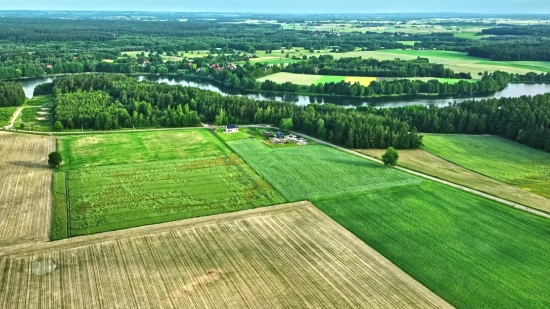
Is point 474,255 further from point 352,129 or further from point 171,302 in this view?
point 352,129

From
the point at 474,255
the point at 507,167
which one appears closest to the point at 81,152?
the point at 474,255

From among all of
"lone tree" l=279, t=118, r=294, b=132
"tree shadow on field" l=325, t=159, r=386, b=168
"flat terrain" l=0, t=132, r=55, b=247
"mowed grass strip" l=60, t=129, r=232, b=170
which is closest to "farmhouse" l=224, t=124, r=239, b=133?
"mowed grass strip" l=60, t=129, r=232, b=170

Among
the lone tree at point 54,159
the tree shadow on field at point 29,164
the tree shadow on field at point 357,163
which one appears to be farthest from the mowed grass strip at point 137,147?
the tree shadow on field at point 357,163

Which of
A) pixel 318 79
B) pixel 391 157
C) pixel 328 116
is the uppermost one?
pixel 318 79

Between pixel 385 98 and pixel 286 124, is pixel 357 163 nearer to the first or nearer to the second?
pixel 286 124

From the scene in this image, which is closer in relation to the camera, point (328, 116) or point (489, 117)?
point (328, 116)

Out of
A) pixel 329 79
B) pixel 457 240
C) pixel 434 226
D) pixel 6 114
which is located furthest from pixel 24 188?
pixel 329 79

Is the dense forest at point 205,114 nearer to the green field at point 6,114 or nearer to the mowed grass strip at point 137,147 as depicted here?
the mowed grass strip at point 137,147
